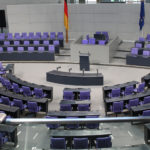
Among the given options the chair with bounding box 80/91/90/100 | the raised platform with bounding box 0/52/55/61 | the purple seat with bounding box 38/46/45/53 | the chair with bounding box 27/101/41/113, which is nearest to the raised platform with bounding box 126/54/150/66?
the raised platform with bounding box 0/52/55/61

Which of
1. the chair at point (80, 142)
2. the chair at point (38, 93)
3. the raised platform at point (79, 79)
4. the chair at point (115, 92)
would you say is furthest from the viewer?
the raised platform at point (79, 79)

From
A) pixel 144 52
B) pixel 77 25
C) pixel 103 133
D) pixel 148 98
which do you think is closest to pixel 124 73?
pixel 144 52

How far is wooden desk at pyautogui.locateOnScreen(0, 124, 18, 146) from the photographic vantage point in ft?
14.2

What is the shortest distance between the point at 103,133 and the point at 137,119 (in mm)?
3903

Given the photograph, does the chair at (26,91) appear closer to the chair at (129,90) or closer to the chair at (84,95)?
the chair at (84,95)

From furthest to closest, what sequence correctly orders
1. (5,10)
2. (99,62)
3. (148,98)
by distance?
(5,10) < (99,62) < (148,98)

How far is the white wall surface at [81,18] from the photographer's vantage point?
2273 centimetres

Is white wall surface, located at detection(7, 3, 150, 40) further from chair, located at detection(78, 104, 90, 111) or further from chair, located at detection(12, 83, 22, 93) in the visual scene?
chair, located at detection(78, 104, 90, 111)

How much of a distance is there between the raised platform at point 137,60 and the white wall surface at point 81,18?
15.5 ft

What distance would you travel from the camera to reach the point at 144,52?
1842cm

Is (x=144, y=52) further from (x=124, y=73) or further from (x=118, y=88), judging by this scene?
(x=118, y=88)

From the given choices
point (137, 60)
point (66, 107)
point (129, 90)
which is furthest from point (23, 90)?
point (137, 60)

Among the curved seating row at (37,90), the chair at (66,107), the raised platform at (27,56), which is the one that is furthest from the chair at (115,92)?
the raised platform at (27,56)

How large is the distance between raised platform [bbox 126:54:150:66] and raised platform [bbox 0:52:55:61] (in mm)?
5006
